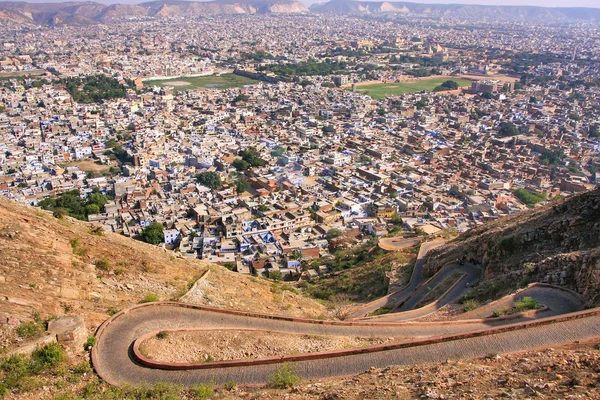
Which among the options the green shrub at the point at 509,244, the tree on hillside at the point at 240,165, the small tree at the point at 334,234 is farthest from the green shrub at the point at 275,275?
the tree on hillside at the point at 240,165

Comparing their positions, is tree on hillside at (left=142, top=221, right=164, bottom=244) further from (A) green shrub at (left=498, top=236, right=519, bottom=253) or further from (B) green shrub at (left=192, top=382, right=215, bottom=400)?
(B) green shrub at (left=192, top=382, right=215, bottom=400)

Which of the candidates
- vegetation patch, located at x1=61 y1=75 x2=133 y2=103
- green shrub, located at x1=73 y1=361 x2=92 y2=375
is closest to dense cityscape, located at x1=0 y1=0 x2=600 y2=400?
green shrub, located at x1=73 y1=361 x2=92 y2=375

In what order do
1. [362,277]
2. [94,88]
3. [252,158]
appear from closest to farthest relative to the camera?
[362,277], [252,158], [94,88]

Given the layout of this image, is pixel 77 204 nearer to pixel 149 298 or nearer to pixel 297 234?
pixel 297 234

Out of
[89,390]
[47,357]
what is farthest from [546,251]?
[47,357]

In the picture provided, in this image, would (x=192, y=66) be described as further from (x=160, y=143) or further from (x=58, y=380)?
(x=58, y=380)

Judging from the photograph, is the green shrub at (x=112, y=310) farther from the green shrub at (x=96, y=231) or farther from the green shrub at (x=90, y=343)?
A: the green shrub at (x=96, y=231)

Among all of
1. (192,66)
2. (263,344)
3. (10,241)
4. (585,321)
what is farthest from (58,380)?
(192,66)
